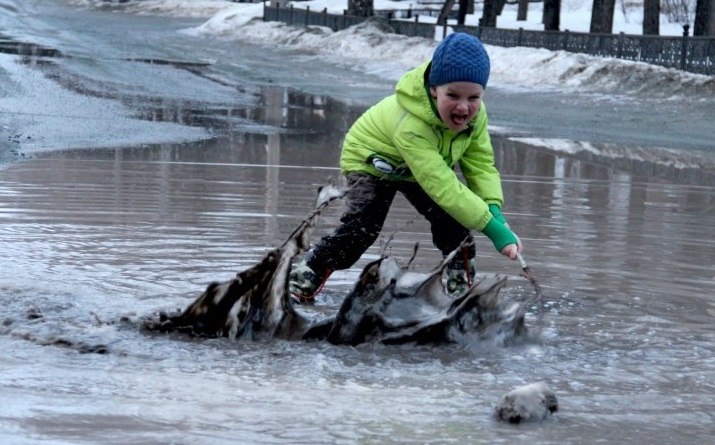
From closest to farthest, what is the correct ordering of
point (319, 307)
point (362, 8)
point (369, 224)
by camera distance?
point (369, 224) < point (319, 307) < point (362, 8)

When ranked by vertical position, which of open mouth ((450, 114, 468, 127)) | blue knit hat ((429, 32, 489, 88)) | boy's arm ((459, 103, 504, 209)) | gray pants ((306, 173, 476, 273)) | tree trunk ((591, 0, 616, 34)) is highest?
tree trunk ((591, 0, 616, 34))

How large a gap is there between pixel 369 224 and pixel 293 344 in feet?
3.63

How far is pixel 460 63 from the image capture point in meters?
5.99

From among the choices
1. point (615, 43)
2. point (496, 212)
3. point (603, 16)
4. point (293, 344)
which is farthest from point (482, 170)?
point (603, 16)

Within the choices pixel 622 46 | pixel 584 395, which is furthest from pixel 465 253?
pixel 622 46

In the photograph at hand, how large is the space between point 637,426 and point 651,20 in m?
33.1

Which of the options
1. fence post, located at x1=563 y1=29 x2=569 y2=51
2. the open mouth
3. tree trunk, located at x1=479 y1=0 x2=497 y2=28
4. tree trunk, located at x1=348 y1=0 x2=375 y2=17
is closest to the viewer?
the open mouth

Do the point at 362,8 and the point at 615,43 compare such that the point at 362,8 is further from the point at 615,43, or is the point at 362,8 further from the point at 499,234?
the point at 499,234

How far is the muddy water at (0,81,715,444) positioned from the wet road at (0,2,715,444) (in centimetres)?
2

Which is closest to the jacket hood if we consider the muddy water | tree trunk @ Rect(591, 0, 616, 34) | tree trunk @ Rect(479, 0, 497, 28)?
the muddy water

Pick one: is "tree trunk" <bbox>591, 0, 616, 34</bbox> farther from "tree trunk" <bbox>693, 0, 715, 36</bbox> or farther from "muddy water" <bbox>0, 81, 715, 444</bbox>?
"muddy water" <bbox>0, 81, 715, 444</bbox>

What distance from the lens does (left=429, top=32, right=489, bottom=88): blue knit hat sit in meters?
6.00

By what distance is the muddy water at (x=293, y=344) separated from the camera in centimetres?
470

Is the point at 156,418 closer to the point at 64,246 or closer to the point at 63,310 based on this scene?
the point at 63,310
